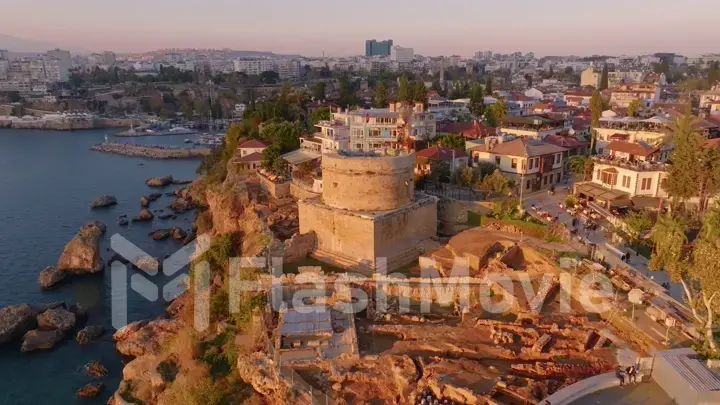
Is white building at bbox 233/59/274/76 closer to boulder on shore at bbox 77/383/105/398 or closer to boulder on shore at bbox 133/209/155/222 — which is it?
boulder on shore at bbox 133/209/155/222

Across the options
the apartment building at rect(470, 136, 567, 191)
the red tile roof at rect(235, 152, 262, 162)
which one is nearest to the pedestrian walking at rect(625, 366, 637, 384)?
the apartment building at rect(470, 136, 567, 191)

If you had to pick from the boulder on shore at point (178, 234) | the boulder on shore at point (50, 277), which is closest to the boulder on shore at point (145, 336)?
the boulder on shore at point (50, 277)

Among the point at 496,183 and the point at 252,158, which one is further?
the point at 252,158

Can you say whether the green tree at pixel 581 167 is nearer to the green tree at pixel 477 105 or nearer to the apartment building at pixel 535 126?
the apartment building at pixel 535 126

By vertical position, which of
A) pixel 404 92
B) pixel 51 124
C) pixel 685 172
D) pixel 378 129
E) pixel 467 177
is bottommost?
pixel 51 124

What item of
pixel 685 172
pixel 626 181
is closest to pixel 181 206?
pixel 626 181

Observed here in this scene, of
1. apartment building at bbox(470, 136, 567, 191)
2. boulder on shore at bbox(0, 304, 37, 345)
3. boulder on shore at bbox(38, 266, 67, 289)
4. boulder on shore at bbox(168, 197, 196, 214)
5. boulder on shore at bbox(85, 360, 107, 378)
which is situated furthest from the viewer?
boulder on shore at bbox(168, 197, 196, 214)

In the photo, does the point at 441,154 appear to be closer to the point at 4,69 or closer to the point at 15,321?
the point at 15,321
